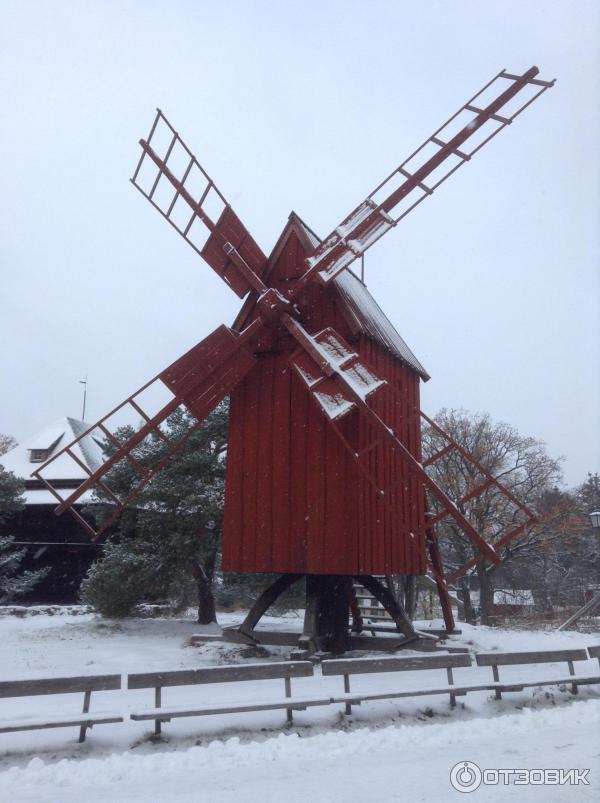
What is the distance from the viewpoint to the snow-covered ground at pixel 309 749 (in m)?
4.77

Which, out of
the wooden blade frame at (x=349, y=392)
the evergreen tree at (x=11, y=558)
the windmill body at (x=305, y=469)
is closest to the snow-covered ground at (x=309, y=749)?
the windmill body at (x=305, y=469)

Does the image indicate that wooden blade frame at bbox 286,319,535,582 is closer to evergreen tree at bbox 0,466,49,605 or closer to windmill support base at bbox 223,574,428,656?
windmill support base at bbox 223,574,428,656

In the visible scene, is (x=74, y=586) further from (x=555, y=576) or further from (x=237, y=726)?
(x=555, y=576)

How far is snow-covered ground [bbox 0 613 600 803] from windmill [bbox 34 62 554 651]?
80.7 inches

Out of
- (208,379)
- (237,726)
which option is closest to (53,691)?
(237,726)

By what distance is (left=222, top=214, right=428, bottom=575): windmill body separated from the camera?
388 inches

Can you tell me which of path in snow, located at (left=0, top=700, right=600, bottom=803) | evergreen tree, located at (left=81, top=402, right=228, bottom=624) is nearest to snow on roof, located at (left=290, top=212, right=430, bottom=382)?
evergreen tree, located at (left=81, top=402, right=228, bottom=624)

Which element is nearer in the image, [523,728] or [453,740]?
[453,740]

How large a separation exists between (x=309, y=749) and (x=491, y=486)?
20.4m

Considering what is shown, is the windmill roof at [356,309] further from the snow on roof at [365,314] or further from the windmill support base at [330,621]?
the windmill support base at [330,621]

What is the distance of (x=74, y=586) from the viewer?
21.2 meters

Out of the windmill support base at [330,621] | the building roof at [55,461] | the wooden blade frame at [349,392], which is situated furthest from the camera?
the building roof at [55,461]

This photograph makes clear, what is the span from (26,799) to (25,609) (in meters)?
15.6

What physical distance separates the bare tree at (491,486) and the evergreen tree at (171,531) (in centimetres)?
1064
